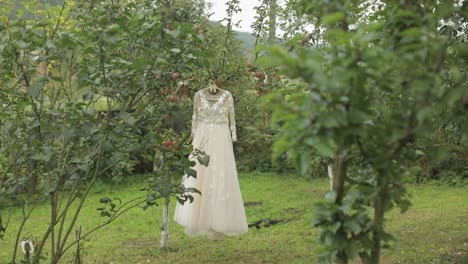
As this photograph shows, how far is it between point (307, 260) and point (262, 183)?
4962 mm

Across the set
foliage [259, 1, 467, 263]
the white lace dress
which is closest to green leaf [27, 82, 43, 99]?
foliage [259, 1, 467, 263]

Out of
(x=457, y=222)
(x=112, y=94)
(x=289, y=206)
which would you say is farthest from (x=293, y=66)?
(x=289, y=206)

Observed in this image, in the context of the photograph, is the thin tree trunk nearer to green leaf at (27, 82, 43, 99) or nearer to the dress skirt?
green leaf at (27, 82, 43, 99)

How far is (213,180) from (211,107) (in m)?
0.67

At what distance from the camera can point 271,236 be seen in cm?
571

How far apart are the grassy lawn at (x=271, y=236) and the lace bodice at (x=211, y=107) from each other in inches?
42.0

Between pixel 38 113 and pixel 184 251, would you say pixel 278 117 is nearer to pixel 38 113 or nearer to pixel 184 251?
pixel 38 113

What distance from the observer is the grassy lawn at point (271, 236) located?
189 inches

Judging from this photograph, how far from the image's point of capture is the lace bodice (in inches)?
199

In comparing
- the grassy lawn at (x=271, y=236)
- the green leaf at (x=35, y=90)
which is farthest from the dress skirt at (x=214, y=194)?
the green leaf at (x=35, y=90)

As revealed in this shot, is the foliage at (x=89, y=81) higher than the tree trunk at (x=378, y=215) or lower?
higher

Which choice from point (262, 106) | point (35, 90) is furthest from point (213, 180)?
point (35, 90)

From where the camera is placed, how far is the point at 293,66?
1269mm

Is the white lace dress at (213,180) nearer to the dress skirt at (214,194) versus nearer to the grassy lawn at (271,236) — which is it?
the dress skirt at (214,194)
